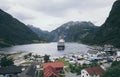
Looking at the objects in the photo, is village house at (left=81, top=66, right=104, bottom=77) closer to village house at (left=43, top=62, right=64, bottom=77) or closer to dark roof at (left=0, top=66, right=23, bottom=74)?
village house at (left=43, top=62, right=64, bottom=77)

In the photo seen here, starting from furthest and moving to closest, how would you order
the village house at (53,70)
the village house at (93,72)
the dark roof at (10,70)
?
the dark roof at (10,70), the village house at (53,70), the village house at (93,72)

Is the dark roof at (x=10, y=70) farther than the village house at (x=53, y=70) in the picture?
Yes

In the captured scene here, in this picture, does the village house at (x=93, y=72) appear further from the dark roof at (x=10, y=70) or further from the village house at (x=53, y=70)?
the dark roof at (x=10, y=70)

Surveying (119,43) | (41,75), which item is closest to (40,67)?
(41,75)

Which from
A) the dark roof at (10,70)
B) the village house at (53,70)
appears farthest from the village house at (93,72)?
the dark roof at (10,70)

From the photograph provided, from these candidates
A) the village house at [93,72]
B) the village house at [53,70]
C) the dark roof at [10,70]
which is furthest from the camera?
the dark roof at [10,70]

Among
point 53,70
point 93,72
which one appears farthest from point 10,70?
point 93,72

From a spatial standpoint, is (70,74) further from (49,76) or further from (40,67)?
(40,67)

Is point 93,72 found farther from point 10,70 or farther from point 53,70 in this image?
point 10,70

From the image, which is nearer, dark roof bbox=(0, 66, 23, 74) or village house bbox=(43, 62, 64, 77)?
village house bbox=(43, 62, 64, 77)

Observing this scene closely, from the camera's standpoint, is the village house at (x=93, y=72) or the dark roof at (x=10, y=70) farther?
the dark roof at (x=10, y=70)

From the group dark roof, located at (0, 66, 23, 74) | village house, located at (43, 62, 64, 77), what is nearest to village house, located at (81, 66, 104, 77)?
village house, located at (43, 62, 64, 77)

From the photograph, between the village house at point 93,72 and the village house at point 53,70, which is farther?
the village house at point 53,70
